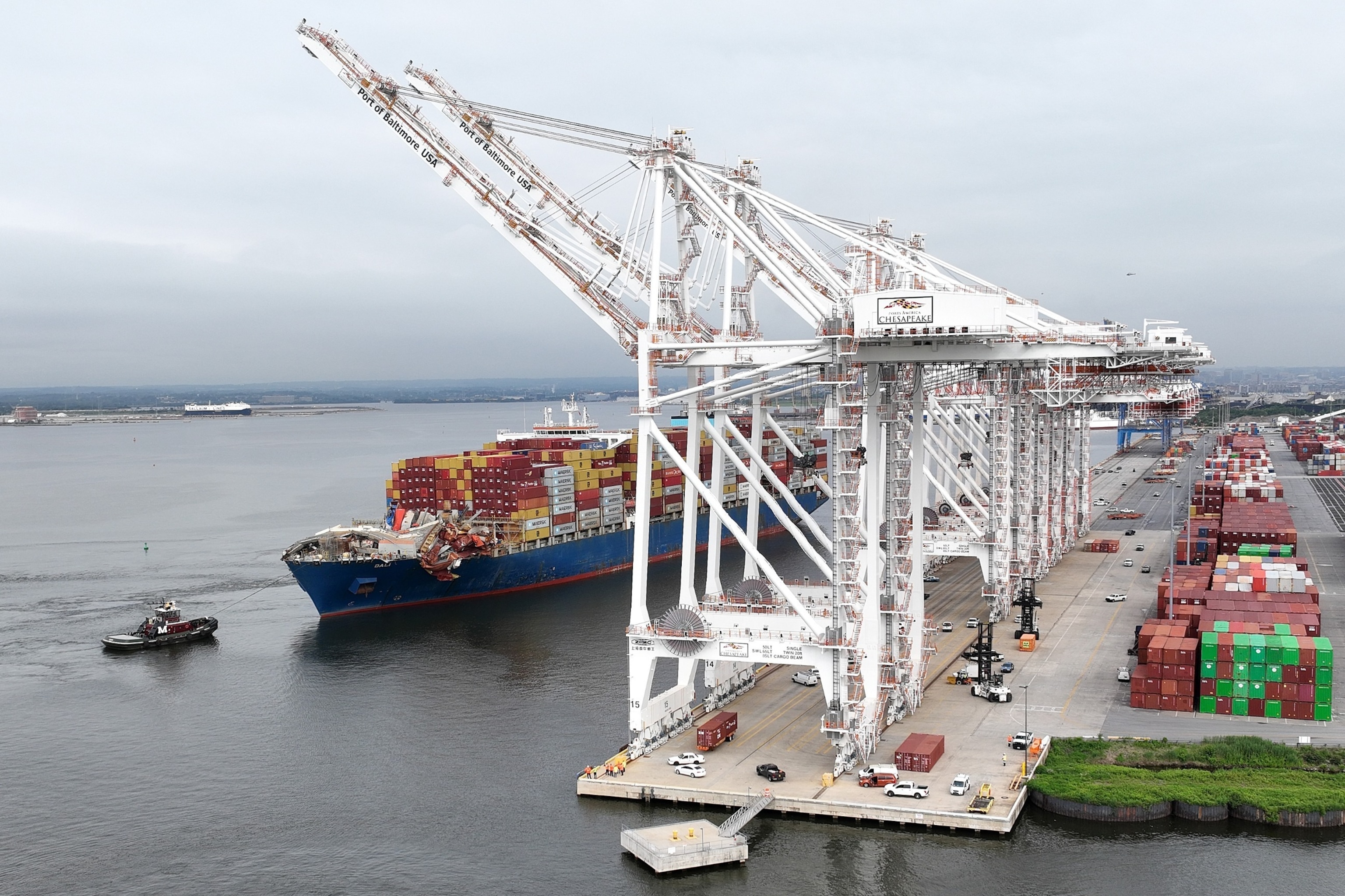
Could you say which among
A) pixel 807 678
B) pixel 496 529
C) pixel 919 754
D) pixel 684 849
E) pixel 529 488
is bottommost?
pixel 684 849

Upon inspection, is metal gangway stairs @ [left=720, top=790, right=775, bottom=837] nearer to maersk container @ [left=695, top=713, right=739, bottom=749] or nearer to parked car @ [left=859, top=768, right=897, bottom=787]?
parked car @ [left=859, top=768, right=897, bottom=787]

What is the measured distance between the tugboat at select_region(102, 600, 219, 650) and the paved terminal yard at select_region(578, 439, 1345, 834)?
27526mm

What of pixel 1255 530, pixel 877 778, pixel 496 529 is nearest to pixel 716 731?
pixel 877 778

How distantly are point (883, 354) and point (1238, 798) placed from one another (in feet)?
49.2

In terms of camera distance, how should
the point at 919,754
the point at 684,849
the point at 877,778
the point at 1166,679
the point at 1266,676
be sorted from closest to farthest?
the point at 684,849, the point at 877,778, the point at 919,754, the point at 1266,676, the point at 1166,679

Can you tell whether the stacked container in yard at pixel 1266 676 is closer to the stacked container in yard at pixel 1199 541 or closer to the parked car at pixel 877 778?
the parked car at pixel 877 778

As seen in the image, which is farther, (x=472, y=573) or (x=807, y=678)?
(x=472, y=573)

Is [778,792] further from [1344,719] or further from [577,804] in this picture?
[1344,719]

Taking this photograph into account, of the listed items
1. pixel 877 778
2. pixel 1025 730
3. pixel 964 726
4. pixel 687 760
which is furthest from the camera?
pixel 964 726

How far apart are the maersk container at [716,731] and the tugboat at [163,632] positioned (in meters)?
29.7

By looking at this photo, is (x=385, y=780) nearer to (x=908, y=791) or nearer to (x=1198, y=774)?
(x=908, y=791)

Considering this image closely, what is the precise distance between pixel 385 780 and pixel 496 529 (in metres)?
34.0

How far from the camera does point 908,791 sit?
107 ft

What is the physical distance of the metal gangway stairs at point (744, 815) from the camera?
30.9 meters
